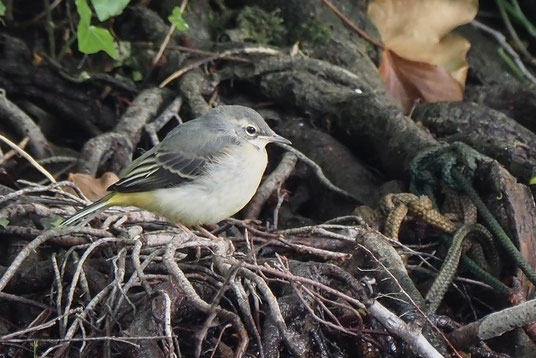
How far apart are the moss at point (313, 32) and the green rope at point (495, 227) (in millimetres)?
2134

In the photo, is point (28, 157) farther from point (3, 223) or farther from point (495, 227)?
point (495, 227)

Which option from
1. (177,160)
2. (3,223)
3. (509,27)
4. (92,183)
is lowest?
(92,183)

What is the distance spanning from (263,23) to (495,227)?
9.40ft

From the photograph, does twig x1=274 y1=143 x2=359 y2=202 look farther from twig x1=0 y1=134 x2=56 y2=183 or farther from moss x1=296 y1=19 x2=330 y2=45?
twig x1=0 y1=134 x2=56 y2=183

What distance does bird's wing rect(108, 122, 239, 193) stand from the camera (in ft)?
17.3

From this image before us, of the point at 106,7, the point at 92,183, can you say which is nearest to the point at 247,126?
the point at 106,7

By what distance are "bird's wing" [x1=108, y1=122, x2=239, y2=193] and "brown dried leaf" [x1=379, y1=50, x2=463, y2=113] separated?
7.33 ft

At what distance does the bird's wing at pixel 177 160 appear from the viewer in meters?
5.27

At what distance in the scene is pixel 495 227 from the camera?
17.7 ft

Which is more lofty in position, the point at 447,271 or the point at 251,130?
the point at 251,130

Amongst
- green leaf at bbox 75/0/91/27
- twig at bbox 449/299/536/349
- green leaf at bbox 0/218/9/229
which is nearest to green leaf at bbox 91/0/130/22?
green leaf at bbox 75/0/91/27

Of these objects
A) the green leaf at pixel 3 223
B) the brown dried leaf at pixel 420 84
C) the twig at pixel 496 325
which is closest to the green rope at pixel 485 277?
the twig at pixel 496 325

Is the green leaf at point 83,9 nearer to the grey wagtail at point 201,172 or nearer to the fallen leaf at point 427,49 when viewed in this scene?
the grey wagtail at point 201,172

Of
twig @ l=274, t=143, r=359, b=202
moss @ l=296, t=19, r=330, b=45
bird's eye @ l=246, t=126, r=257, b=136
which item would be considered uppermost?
moss @ l=296, t=19, r=330, b=45
